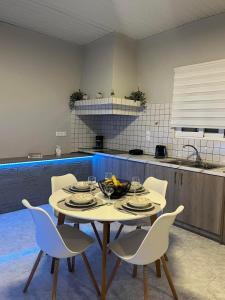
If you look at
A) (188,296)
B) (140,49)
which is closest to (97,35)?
(140,49)

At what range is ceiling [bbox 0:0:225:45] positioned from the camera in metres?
2.97

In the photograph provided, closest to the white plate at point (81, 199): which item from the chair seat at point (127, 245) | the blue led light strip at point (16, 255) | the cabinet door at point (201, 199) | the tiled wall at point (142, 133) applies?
the chair seat at point (127, 245)

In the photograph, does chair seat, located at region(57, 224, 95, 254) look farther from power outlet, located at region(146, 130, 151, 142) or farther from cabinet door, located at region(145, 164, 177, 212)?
power outlet, located at region(146, 130, 151, 142)

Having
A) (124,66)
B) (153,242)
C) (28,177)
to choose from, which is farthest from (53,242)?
(124,66)

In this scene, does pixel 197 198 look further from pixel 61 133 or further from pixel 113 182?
pixel 61 133

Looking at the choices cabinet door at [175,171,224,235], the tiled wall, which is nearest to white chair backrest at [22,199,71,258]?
cabinet door at [175,171,224,235]

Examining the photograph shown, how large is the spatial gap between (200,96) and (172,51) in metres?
0.89

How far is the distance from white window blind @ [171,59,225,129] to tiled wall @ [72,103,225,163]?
0.23 meters

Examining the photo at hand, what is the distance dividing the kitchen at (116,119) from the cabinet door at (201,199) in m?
0.01

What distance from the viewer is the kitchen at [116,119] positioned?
247 cm

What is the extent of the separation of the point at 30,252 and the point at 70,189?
833mm

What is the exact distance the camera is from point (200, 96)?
3.35 meters

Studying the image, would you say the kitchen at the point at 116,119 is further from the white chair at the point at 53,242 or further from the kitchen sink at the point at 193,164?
the white chair at the point at 53,242

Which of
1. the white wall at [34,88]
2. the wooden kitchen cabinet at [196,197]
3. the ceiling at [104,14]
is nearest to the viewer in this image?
the wooden kitchen cabinet at [196,197]
